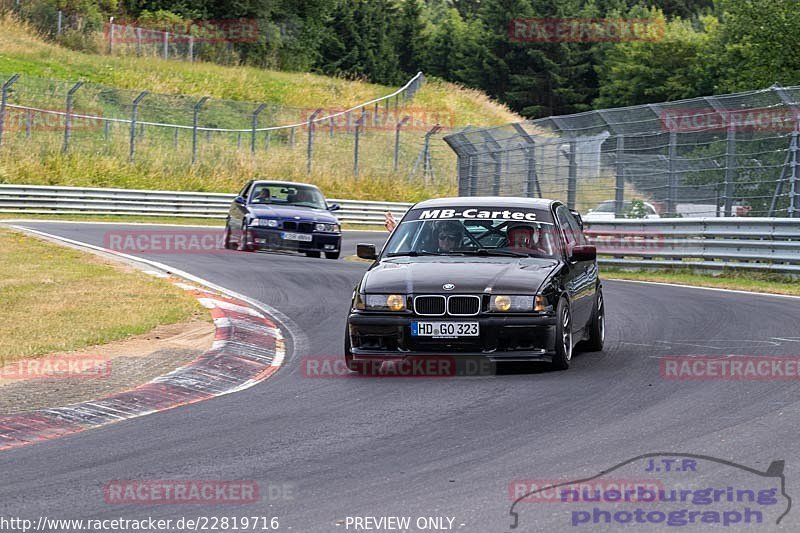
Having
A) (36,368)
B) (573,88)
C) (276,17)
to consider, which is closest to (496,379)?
(36,368)

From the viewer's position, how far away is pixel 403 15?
101 meters

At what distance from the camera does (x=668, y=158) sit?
2208 centimetres

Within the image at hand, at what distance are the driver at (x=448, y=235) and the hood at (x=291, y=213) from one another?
40.3 ft

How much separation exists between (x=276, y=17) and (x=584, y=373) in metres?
69.5

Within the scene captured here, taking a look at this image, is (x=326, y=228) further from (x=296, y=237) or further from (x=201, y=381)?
(x=201, y=381)

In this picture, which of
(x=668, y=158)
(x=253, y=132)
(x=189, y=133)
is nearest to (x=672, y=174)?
(x=668, y=158)

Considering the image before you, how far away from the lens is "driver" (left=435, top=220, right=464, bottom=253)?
10492 mm

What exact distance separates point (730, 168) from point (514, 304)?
12177mm

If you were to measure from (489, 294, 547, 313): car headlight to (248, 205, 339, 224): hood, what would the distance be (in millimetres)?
13668

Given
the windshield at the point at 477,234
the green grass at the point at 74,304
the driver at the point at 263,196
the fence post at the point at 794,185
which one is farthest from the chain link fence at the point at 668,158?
the green grass at the point at 74,304

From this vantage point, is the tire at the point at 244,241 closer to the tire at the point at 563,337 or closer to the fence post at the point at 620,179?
the fence post at the point at 620,179

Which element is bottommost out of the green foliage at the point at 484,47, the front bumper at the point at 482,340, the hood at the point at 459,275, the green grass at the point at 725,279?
the green grass at the point at 725,279

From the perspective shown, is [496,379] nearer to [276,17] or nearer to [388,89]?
[388,89]

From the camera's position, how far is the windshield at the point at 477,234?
10.5 m
